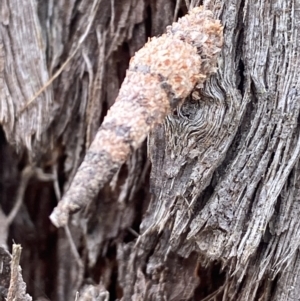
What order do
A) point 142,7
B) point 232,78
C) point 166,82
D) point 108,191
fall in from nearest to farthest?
point 166,82 → point 232,78 → point 142,7 → point 108,191

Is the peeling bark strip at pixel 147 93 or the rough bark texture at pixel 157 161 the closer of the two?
the peeling bark strip at pixel 147 93

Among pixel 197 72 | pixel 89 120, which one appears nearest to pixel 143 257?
pixel 89 120

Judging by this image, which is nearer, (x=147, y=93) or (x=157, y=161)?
(x=147, y=93)

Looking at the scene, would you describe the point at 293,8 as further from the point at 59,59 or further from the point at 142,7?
the point at 59,59

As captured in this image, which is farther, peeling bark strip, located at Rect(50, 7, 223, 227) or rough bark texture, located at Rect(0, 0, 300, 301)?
rough bark texture, located at Rect(0, 0, 300, 301)
